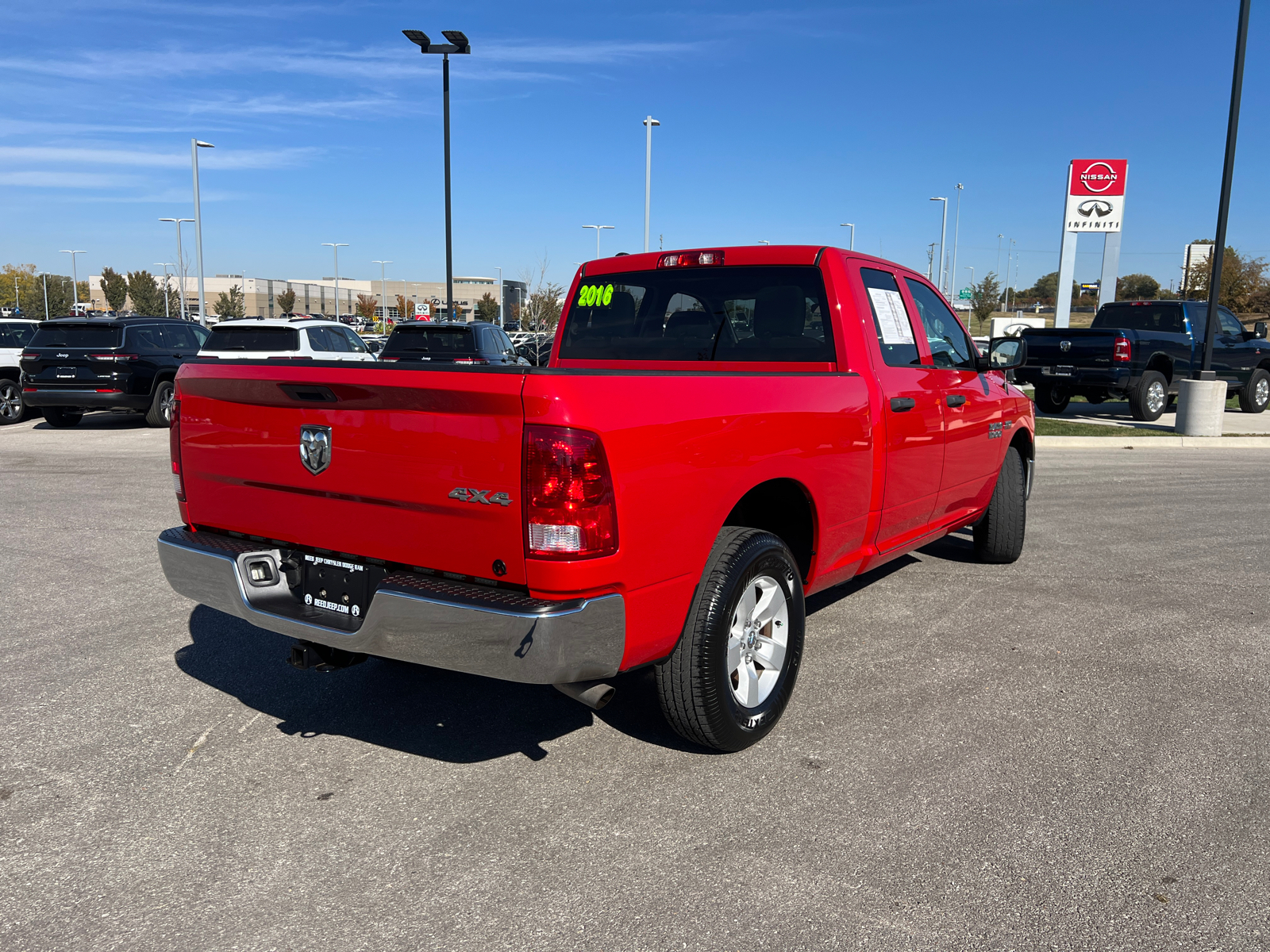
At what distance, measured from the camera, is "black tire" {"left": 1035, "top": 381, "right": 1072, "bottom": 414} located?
18031mm

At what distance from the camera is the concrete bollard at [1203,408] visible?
15.0 meters

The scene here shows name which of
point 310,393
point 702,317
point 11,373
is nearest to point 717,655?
point 310,393

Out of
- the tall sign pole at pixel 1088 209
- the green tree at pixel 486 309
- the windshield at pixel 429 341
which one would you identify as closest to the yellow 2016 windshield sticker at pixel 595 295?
the windshield at pixel 429 341

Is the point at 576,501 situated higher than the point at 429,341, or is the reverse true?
the point at 429,341

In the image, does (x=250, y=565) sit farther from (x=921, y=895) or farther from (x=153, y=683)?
(x=921, y=895)

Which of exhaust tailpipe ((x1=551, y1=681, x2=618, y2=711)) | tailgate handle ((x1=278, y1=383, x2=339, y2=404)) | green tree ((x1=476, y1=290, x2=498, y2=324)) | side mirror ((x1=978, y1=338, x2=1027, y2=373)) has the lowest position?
exhaust tailpipe ((x1=551, y1=681, x2=618, y2=711))

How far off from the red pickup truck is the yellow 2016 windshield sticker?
0.79 m

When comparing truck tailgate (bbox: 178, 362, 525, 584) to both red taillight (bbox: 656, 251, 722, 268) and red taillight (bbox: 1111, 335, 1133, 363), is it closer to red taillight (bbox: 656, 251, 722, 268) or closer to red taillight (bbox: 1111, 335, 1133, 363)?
red taillight (bbox: 656, 251, 722, 268)

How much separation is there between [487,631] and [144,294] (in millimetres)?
81272

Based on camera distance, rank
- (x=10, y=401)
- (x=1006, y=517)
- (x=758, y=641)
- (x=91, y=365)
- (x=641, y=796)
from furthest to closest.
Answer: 1. (x=10, y=401)
2. (x=91, y=365)
3. (x=1006, y=517)
4. (x=758, y=641)
5. (x=641, y=796)

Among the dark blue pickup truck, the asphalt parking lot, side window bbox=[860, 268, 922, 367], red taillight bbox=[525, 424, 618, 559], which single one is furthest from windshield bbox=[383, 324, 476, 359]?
red taillight bbox=[525, 424, 618, 559]

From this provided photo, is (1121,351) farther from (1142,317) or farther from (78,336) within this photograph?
(78,336)

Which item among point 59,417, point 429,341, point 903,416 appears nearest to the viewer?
point 903,416

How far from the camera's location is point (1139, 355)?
53.3 feet
